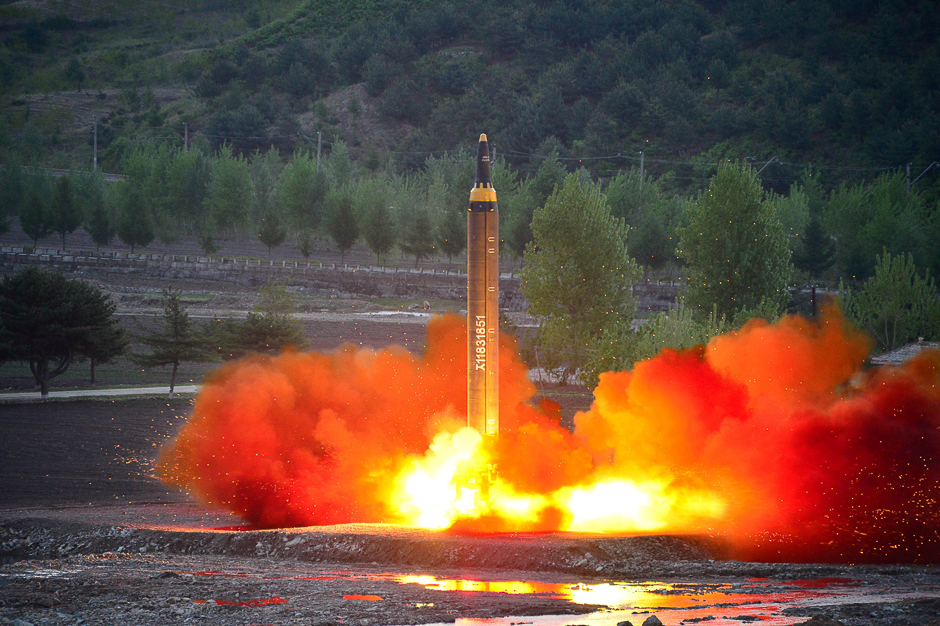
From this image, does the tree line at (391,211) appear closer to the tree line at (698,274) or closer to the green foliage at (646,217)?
the green foliage at (646,217)

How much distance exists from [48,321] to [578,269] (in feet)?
→ 106

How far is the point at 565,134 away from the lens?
532 ft

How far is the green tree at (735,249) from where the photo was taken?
57.4m

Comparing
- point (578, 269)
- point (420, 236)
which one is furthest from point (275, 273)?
point (578, 269)

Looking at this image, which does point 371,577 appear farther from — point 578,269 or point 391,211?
point 391,211

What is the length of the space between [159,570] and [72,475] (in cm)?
1339

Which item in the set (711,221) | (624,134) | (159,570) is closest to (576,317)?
(711,221)

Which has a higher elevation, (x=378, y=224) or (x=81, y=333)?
(x=378, y=224)

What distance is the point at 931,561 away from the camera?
26141mm

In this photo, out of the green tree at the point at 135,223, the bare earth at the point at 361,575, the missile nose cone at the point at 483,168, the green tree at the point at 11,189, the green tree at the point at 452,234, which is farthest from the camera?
the green tree at the point at 11,189

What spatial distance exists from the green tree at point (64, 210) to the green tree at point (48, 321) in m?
55.8

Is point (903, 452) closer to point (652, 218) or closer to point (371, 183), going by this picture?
point (652, 218)

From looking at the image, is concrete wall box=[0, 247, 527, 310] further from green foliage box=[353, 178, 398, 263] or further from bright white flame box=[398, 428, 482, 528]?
bright white flame box=[398, 428, 482, 528]

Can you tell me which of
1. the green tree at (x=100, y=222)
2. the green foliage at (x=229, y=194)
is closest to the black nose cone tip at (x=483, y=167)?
the green tree at (x=100, y=222)
